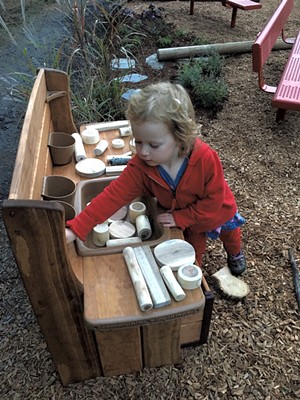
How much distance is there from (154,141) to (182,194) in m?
0.32

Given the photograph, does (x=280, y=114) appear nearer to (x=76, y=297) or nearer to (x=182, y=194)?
(x=182, y=194)

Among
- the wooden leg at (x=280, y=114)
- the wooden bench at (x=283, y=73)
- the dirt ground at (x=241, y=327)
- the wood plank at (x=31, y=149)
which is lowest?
the dirt ground at (x=241, y=327)

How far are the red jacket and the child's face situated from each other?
13cm

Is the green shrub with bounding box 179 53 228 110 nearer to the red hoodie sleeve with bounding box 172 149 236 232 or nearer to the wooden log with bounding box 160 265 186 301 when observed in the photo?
the red hoodie sleeve with bounding box 172 149 236 232

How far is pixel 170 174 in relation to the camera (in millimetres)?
1601

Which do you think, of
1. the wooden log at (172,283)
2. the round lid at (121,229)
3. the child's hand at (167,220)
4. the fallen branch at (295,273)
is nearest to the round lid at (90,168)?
the round lid at (121,229)

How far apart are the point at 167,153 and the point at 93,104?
191 cm

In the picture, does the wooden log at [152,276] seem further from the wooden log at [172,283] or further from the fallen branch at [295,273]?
the fallen branch at [295,273]

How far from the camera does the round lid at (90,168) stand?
6.55 feet

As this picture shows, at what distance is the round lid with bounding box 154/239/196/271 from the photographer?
4.86 ft

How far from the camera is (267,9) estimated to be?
19.3 feet

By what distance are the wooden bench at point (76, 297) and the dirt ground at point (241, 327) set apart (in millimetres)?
92

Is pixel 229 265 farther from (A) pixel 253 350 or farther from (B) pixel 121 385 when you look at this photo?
(B) pixel 121 385

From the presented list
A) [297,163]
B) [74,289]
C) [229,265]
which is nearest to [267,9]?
[297,163]
